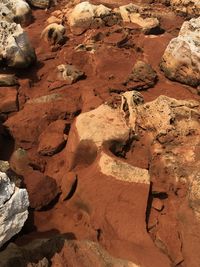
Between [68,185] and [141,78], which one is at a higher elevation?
[141,78]

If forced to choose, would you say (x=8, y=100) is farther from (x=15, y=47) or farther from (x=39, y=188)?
(x=39, y=188)

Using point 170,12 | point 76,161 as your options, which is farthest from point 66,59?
point 170,12

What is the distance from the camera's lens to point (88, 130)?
198 inches

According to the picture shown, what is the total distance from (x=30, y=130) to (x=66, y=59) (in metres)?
1.97

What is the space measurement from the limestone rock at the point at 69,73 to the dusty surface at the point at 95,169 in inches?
3.6

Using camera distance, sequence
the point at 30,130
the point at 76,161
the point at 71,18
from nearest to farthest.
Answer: the point at 76,161 < the point at 30,130 < the point at 71,18

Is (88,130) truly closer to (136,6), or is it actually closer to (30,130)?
(30,130)

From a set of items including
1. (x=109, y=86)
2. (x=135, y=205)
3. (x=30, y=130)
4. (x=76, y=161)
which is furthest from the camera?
(x=109, y=86)

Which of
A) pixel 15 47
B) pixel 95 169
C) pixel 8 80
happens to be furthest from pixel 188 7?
pixel 95 169

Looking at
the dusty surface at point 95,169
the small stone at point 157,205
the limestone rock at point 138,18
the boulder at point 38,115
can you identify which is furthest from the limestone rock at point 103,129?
the limestone rock at point 138,18

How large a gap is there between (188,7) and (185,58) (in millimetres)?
3262

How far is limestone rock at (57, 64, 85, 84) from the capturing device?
6.26m

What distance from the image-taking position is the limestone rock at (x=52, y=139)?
16.7ft

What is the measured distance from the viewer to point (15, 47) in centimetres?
635
